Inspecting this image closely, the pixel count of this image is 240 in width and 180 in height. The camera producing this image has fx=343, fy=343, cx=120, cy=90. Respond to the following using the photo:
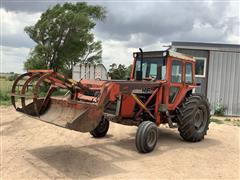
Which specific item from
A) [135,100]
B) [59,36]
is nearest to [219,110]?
[135,100]

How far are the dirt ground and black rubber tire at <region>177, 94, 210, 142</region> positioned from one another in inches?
8.8

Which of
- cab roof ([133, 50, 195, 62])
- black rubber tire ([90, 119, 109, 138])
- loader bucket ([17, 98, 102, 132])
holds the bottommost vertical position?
black rubber tire ([90, 119, 109, 138])

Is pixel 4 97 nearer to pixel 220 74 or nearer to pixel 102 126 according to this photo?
pixel 102 126

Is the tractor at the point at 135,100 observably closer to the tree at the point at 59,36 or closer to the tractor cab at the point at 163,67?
the tractor cab at the point at 163,67

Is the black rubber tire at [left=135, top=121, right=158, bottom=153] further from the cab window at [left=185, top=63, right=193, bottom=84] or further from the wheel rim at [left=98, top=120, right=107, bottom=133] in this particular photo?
the cab window at [left=185, top=63, right=193, bottom=84]

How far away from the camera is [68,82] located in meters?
6.61

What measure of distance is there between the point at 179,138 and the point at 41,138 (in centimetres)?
340

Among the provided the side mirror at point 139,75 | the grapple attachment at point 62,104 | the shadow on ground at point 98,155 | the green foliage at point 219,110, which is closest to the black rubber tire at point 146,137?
the shadow on ground at point 98,155

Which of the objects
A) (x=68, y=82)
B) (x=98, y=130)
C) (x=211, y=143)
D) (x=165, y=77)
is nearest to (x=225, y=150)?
(x=211, y=143)

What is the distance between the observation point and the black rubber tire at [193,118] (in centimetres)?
791

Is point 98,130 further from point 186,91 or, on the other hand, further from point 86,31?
point 86,31

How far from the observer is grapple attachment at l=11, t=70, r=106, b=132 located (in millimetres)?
5695

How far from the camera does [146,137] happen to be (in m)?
6.76

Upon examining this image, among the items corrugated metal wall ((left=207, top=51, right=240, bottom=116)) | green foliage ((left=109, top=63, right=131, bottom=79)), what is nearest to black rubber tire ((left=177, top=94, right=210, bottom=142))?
corrugated metal wall ((left=207, top=51, right=240, bottom=116))
